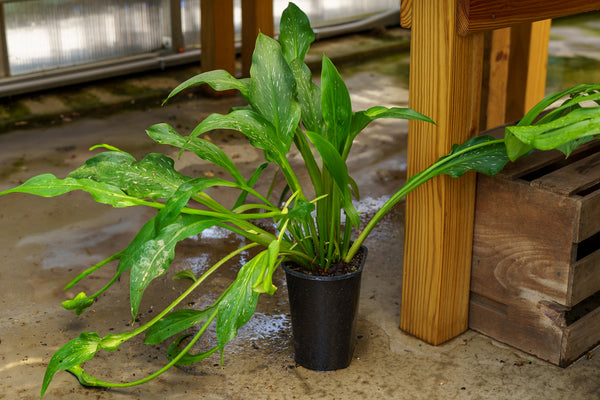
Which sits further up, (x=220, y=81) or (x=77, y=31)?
(x=220, y=81)

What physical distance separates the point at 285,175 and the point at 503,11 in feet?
1.96

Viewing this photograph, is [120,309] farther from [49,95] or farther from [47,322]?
[49,95]

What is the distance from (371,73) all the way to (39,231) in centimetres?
240

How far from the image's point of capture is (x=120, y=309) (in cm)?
210

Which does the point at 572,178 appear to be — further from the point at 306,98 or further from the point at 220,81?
the point at 220,81

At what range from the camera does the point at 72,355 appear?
1599 millimetres

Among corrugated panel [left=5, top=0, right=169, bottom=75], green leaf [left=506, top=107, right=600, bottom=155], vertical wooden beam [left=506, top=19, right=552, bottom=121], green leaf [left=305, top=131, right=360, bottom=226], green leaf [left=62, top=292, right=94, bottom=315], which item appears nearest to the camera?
green leaf [left=506, top=107, right=600, bottom=155]

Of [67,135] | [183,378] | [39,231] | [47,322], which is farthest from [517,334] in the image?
[67,135]

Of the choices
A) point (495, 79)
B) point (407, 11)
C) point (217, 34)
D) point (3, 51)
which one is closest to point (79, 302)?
point (407, 11)

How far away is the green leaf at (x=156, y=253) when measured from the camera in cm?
149

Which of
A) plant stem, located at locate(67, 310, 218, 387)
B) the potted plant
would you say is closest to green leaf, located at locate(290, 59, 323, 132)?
the potted plant

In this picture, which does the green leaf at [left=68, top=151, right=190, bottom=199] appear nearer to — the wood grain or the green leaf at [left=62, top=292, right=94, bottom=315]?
the green leaf at [left=62, top=292, right=94, bottom=315]

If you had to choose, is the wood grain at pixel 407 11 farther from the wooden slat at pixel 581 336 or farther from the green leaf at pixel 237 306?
the wooden slat at pixel 581 336

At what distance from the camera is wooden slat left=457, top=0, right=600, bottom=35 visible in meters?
1.67
